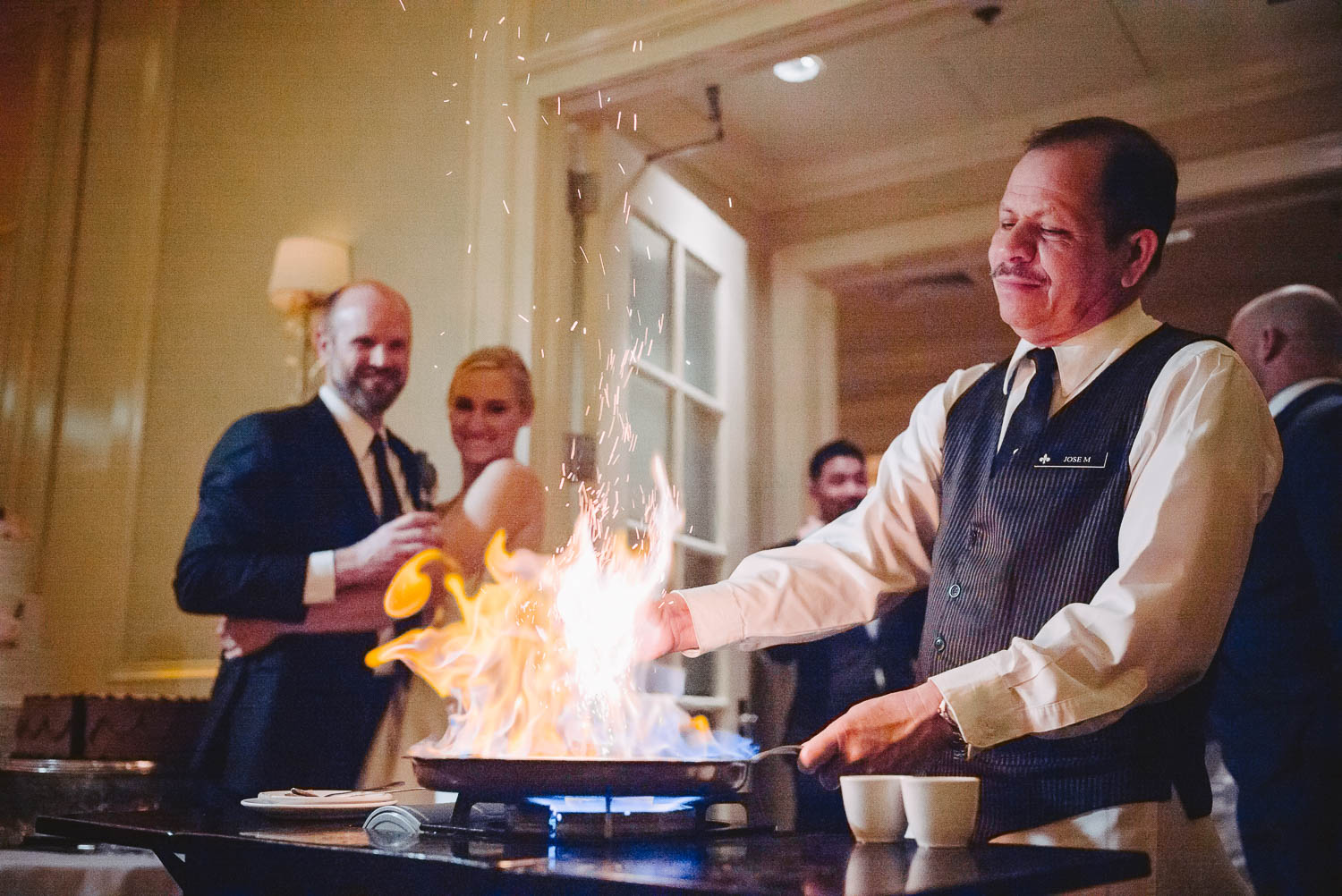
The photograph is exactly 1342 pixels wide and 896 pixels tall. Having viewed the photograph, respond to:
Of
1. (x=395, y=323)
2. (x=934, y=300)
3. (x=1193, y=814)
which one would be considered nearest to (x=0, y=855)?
(x=395, y=323)

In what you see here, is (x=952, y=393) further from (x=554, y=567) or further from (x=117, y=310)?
(x=117, y=310)

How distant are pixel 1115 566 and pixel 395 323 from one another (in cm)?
201

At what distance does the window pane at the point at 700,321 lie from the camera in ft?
9.43

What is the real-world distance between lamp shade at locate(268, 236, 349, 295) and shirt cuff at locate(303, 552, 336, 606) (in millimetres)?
773

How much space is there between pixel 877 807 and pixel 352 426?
199 cm

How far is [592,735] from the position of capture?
1.48 metres

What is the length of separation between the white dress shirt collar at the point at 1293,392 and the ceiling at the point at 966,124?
44cm

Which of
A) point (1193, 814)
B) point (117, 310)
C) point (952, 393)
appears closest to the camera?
point (1193, 814)

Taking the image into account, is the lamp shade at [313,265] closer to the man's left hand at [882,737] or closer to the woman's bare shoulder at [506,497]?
the woman's bare shoulder at [506,497]

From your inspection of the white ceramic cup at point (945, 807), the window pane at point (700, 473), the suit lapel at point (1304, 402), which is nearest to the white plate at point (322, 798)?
the white ceramic cup at point (945, 807)

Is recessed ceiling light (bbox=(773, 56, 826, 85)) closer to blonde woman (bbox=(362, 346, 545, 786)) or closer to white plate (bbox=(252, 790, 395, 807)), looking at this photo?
blonde woman (bbox=(362, 346, 545, 786))

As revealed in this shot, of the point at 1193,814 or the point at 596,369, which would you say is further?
the point at 596,369

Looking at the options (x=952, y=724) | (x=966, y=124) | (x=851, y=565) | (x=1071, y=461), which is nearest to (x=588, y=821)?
(x=952, y=724)

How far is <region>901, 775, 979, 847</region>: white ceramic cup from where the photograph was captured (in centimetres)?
101
